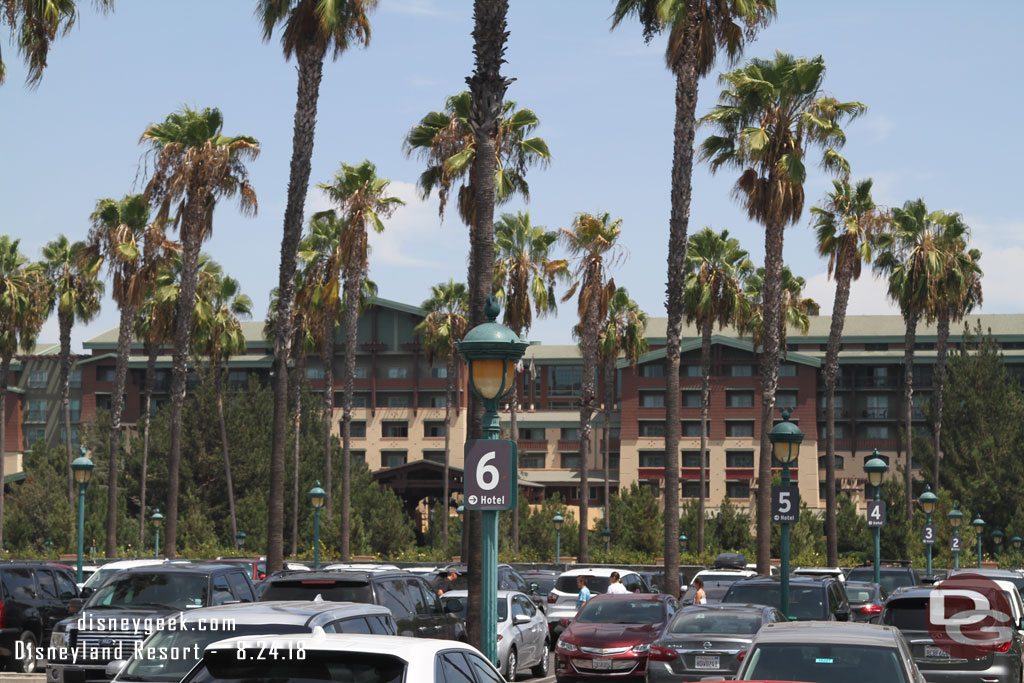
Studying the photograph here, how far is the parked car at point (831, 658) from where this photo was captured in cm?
1149

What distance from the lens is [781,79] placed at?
39.0m

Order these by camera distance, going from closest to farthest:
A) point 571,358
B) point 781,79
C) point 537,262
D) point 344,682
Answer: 1. point 344,682
2. point 781,79
3. point 537,262
4. point 571,358

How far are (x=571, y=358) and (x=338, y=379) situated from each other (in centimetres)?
1929

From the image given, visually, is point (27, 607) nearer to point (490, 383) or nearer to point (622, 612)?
point (622, 612)

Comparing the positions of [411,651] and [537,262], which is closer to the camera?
[411,651]

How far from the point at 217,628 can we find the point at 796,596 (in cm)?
1469

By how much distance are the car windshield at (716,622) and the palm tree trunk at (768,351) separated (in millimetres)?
20081

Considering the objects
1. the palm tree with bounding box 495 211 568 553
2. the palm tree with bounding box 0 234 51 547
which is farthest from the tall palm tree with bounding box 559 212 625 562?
the palm tree with bounding box 0 234 51 547

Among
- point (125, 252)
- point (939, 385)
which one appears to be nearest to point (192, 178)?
point (125, 252)

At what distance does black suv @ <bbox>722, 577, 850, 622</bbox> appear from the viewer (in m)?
23.5

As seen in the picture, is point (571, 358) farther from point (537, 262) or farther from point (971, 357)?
point (537, 262)

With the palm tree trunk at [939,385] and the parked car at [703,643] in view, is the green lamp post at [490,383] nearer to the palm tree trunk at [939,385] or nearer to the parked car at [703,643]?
the parked car at [703,643]

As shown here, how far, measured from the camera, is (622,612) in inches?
920

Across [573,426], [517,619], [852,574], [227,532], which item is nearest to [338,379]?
[573,426]
